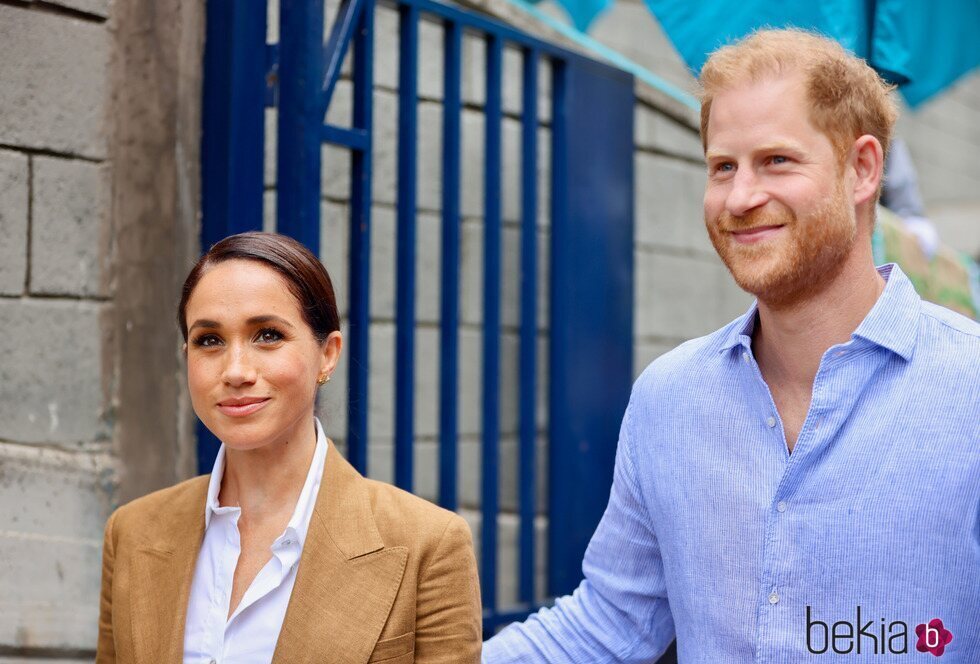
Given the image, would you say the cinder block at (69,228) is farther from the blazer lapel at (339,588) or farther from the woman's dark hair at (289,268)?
the blazer lapel at (339,588)

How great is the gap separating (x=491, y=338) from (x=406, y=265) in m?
0.47

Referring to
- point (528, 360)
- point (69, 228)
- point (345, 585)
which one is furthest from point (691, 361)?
point (528, 360)

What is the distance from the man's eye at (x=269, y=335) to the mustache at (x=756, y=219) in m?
0.74

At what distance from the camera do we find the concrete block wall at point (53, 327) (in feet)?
9.46

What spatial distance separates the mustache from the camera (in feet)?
6.61

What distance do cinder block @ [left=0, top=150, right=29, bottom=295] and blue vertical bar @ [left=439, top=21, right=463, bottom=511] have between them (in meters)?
1.19

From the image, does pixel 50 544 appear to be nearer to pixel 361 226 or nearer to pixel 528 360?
pixel 361 226

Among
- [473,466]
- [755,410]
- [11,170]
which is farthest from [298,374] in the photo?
[473,466]

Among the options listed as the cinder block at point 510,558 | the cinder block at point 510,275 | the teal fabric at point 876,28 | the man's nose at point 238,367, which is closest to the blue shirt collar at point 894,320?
the man's nose at point 238,367

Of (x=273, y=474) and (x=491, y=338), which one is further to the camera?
(x=491, y=338)

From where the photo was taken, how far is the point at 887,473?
196 centimetres

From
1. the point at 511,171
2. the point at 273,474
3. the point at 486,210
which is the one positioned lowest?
the point at 273,474

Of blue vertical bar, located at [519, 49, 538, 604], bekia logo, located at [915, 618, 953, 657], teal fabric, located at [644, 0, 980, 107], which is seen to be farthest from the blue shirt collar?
blue vertical bar, located at [519, 49, 538, 604]

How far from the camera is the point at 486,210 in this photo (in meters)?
3.83
